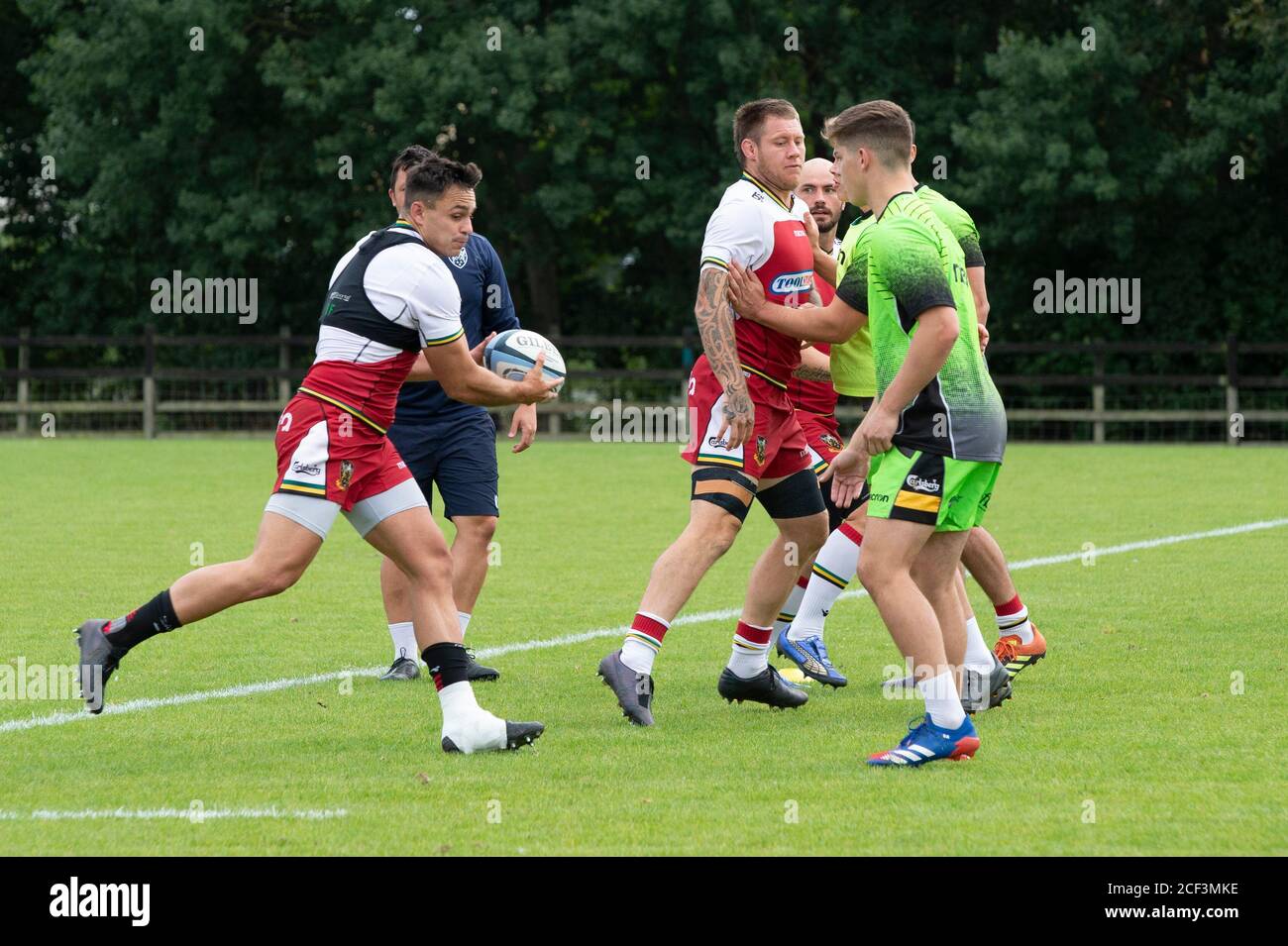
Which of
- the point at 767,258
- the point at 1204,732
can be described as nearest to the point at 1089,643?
the point at 1204,732

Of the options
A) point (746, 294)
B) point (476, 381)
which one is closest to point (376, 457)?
point (476, 381)

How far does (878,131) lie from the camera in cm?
629

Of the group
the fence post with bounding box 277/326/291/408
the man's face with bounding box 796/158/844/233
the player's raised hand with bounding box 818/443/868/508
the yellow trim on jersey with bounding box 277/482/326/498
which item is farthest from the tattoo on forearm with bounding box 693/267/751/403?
the fence post with bounding box 277/326/291/408

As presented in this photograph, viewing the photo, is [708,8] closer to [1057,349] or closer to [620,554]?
[1057,349]

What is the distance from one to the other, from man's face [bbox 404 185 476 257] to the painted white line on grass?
2114mm

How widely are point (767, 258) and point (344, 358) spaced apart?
1752 millimetres

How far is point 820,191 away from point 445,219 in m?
2.57

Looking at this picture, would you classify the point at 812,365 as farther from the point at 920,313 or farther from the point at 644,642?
the point at 920,313

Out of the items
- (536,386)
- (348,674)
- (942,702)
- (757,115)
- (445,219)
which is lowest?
(348,674)

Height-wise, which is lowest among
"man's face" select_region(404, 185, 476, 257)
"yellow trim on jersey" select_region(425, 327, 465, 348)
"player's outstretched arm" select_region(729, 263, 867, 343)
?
"yellow trim on jersey" select_region(425, 327, 465, 348)

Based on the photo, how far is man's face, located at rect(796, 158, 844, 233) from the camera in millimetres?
8492

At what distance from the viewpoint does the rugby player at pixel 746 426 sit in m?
6.96

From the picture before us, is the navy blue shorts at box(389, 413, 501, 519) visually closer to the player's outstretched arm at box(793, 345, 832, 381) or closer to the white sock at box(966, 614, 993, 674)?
the player's outstretched arm at box(793, 345, 832, 381)

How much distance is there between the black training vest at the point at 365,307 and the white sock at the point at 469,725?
50.0 inches
